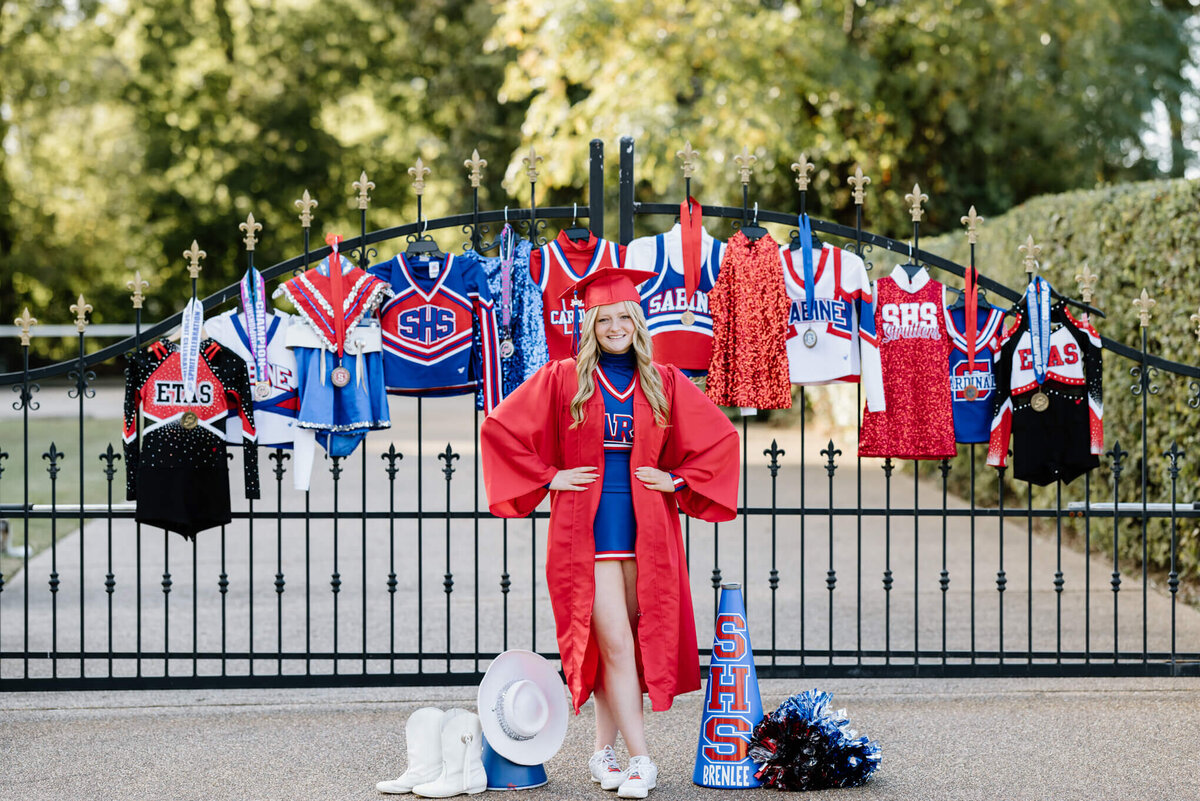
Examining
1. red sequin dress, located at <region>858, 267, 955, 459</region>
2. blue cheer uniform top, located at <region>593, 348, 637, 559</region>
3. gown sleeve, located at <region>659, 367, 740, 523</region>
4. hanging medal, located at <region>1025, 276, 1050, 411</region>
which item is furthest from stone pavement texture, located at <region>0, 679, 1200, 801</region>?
hanging medal, located at <region>1025, 276, 1050, 411</region>

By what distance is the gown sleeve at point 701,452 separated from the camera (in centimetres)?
454

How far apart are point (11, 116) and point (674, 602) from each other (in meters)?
32.2

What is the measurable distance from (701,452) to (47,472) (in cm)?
606

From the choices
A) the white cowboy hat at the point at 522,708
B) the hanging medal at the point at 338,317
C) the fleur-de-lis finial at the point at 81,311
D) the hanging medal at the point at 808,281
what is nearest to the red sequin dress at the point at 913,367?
the hanging medal at the point at 808,281

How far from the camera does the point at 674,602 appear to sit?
14.6 ft

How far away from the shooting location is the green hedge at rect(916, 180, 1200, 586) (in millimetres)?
7051

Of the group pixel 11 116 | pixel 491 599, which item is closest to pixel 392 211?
pixel 11 116

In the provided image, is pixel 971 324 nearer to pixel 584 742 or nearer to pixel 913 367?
pixel 913 367

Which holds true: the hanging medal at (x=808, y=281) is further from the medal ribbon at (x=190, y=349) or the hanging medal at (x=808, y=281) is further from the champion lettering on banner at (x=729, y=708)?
the medal ribbon at (x=190, y=349)

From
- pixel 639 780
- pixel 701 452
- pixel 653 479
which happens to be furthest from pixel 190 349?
pixel 639 780

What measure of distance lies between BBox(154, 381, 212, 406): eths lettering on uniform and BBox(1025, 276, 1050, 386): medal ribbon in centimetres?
342

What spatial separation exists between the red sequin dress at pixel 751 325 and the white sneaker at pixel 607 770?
158cm

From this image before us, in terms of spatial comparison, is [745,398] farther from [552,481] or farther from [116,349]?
[116,349]

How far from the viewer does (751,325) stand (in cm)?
538
